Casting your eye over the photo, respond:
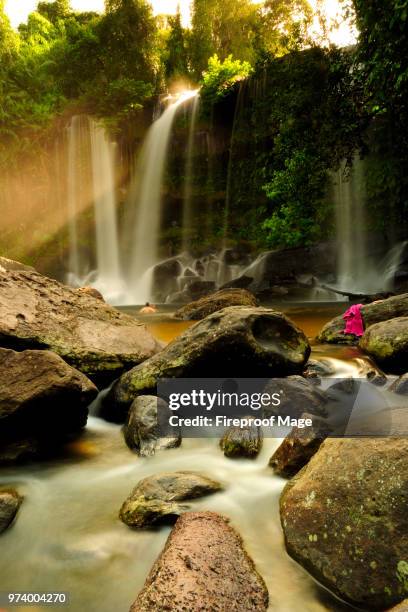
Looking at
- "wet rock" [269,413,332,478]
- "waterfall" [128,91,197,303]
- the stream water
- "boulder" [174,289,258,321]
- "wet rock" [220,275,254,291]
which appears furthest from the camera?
"waterfall" [128,91,197,303]

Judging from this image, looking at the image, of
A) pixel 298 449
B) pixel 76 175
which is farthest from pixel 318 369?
pixel 76 175

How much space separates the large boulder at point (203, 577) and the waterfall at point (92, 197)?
2166 centimetres

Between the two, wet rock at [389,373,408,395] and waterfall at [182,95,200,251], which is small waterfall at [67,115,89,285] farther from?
wet rock at [389,373,408,395]

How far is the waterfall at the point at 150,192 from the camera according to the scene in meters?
22.7

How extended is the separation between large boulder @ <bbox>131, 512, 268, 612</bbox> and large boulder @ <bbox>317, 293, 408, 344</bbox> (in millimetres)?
5204

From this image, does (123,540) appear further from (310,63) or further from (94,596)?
(310,63)

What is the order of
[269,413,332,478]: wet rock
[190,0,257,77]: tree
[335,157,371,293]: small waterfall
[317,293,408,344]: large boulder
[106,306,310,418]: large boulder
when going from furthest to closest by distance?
[190,0,257,77]: tree, [335,157,371,293]: small waterfall, [317,293,408,344]: large boulder, [106,306,310,418]: large boulder, [269,413,332,478]: wet rock

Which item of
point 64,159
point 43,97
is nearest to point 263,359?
point 64,159

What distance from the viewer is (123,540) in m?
2.66

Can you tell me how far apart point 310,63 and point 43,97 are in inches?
885

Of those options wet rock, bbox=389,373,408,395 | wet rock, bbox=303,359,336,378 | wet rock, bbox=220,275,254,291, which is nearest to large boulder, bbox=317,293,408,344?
wet rock, bbox=303,359,336,378

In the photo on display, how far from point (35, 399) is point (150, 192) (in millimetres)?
20874

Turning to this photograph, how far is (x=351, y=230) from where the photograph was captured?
17984 millimetres

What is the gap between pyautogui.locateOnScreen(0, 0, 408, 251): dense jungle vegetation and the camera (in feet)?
28.5
